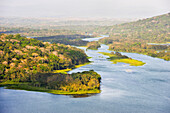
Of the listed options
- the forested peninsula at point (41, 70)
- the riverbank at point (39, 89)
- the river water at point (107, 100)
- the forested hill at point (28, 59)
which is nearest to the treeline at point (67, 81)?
the forested peninsula at point (41, 70)

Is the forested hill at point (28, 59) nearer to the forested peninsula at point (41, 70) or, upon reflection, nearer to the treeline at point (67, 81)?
the forested peninsula at point (41, 70)

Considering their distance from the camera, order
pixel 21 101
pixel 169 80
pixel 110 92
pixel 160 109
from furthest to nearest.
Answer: pixel 169 80 → pixel 110 92 → pixel 21 101 → pixel 160 109

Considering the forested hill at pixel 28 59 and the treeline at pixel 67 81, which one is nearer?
the treeline at pixel 67 81

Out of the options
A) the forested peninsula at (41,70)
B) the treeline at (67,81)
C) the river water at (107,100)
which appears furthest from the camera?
the forested peninsula at (41,70)

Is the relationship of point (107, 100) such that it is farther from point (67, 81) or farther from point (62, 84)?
point (67, 81)

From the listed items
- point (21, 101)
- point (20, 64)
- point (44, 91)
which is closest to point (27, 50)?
point (20, 64)

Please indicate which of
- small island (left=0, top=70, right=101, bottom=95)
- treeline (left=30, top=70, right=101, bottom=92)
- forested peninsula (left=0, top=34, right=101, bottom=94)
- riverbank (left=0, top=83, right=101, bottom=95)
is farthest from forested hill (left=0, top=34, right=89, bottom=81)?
treeline (left=30, top=70, right=101, bottom=92)

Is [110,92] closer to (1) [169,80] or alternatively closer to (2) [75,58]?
(1) [169,80]

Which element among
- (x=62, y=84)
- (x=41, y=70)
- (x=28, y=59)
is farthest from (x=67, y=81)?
(x=28, y=59)
